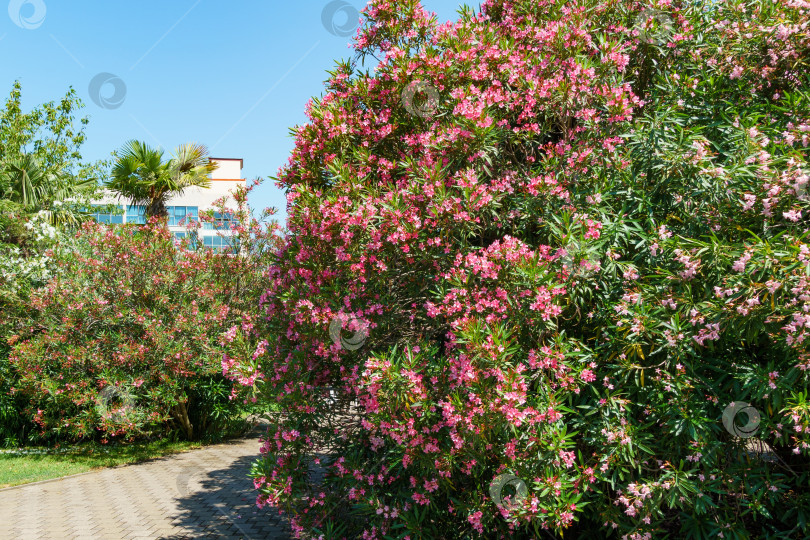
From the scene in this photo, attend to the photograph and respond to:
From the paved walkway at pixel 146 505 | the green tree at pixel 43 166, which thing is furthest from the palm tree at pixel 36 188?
the paved walkway at pixel 146 505

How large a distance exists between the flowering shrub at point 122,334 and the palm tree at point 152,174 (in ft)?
20.4

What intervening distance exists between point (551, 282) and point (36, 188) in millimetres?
23463

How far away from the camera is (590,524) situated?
15.7 ft

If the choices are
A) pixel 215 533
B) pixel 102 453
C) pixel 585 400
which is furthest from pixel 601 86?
pixel 102 453

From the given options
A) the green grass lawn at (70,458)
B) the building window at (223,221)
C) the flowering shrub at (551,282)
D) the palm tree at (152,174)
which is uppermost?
the palm tree at (152,174)

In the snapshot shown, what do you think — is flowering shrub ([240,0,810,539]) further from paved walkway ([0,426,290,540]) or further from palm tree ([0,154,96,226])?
palm tree ([0,154,96,226])

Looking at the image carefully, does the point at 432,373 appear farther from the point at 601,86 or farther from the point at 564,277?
the point at 601,86

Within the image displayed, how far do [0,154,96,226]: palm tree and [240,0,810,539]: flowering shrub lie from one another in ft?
55.1

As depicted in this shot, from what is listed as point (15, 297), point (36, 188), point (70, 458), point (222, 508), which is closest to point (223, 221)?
point (15, 297)

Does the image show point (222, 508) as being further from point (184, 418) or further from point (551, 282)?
point (551, 282)

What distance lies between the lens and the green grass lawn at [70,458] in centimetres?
953

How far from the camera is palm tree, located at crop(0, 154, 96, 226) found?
→ 19.1 meters

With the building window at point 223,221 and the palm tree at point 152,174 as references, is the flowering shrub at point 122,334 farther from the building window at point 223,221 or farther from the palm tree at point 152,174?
the palm tree at point 152,174

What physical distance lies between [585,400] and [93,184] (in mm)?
25289
